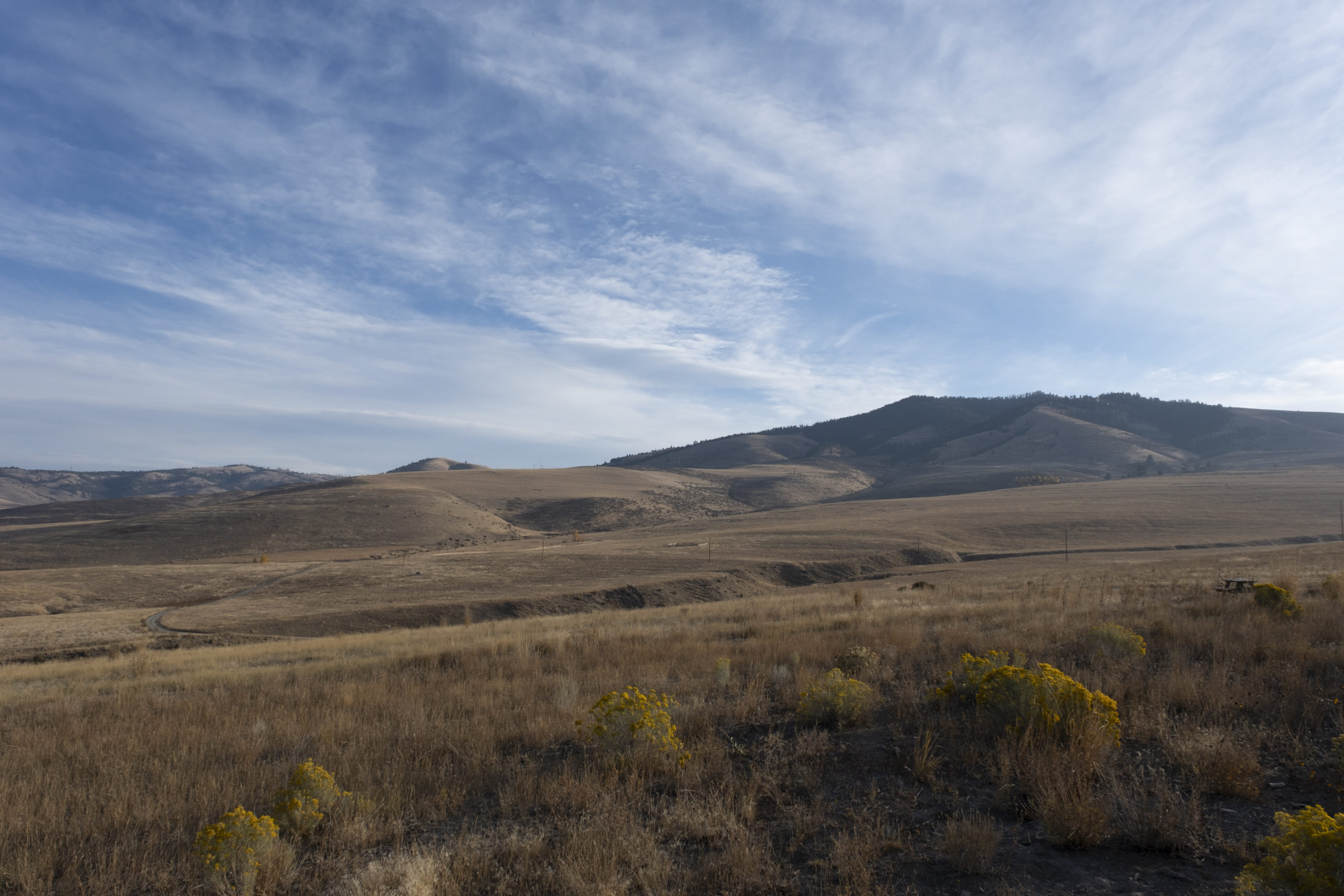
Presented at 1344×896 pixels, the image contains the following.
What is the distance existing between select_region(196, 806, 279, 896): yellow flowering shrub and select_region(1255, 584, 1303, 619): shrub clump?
44.0 feet

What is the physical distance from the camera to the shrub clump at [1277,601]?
34.8ft

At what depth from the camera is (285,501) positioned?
280 feet

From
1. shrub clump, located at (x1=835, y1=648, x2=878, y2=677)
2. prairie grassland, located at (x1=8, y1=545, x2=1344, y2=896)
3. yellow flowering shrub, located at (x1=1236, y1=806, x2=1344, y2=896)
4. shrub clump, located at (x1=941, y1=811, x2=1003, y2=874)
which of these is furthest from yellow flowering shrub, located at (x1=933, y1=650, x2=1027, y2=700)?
yellow flowering shrub, located at (x1=1236, y1=806, x2=1344, y2=896)

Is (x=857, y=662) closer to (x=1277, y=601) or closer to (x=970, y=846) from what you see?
(x=970, y=846)

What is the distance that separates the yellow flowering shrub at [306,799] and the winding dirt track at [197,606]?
26.8 metres

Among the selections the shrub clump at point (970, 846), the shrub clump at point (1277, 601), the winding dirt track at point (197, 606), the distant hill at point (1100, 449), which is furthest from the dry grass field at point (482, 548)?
the distant hill at point (1100, 449)

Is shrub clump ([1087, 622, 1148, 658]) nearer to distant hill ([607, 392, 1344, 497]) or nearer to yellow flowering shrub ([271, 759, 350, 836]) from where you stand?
yellow flowering shrub ([271, 759, 350, 836])

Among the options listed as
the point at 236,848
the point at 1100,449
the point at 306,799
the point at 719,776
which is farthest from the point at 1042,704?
the point at 1100,449

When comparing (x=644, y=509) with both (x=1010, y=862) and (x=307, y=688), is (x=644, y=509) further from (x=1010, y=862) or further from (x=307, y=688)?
(x=1010, y=862)

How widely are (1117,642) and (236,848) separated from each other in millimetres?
9573

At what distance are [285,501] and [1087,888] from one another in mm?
95838

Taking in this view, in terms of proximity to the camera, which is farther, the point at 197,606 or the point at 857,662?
the point at 197,606

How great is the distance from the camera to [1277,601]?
1116 cm

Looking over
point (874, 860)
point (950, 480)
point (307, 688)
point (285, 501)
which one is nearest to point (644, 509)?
point (285, 501)
